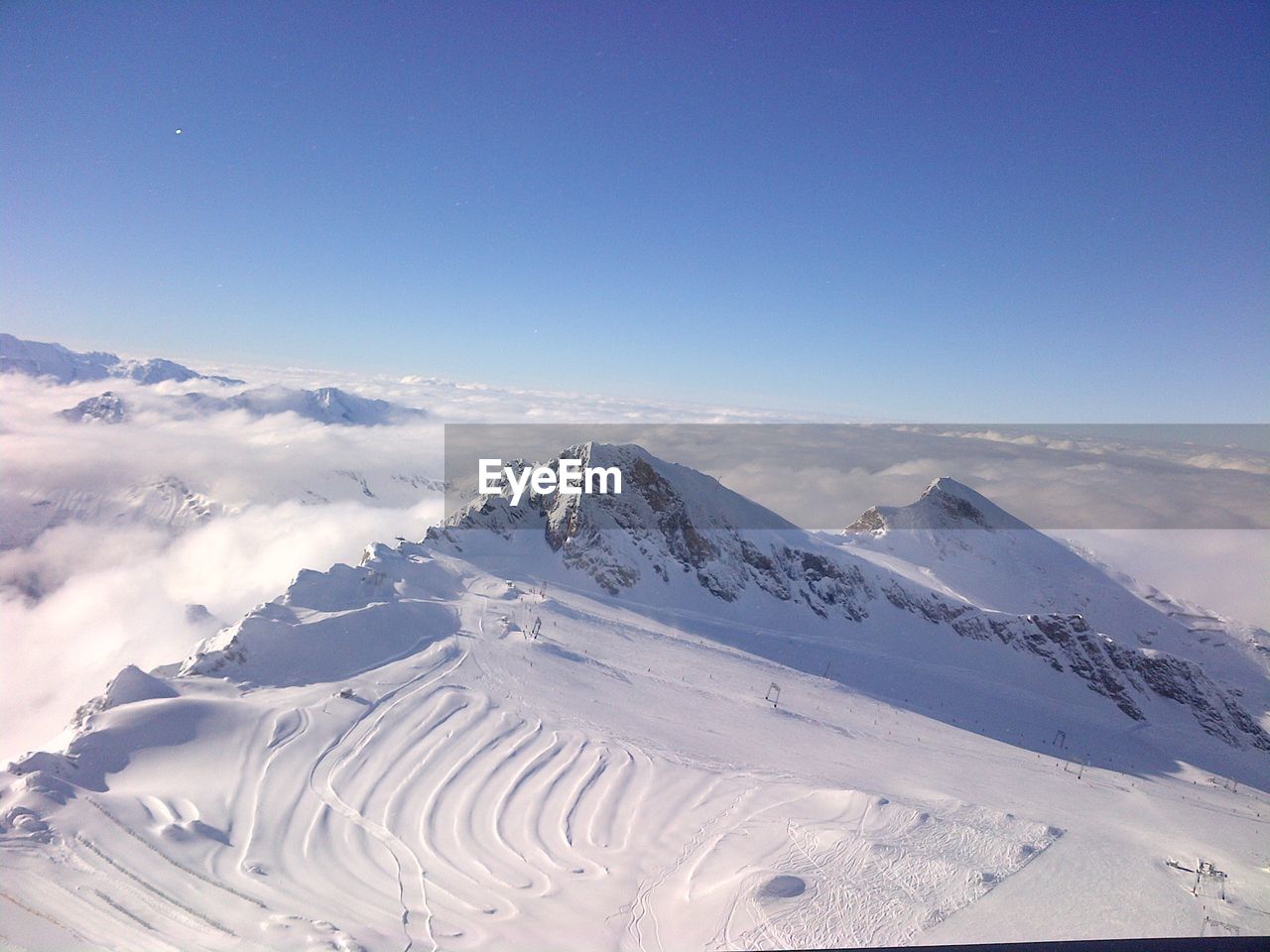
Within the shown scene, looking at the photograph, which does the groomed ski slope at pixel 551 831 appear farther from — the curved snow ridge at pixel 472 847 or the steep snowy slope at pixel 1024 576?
the steep snowy slope at pixel 1024 576

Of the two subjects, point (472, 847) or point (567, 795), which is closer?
point (472, 847)

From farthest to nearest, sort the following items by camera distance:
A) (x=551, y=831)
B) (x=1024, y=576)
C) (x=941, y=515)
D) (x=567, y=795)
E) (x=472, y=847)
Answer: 1. (x=941, y=515)
2. (x=1024, y=576)
3. (x=567, y=795)
4. (x=551, y=831)
5. (x=472, y=847)

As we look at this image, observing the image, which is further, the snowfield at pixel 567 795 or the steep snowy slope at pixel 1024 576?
the steep snowy slope at pixel 1024 576

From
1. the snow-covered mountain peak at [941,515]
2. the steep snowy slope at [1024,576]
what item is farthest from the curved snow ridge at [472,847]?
the snow-covered mountain peak at [941,515]

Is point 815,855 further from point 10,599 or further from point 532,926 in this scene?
point 10,599

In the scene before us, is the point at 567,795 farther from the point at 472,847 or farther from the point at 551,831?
the point at 472,847

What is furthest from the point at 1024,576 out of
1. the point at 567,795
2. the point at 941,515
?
the point at 567,795
